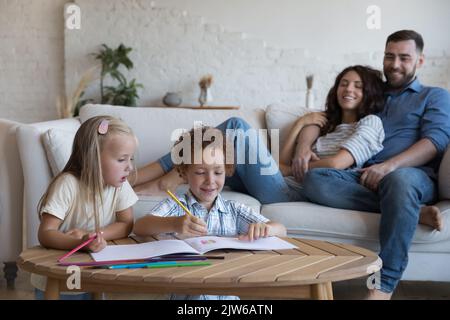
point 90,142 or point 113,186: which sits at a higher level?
point 90,142

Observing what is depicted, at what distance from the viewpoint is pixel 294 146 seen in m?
2.95

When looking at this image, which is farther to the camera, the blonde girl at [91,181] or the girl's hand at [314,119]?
the girl's hand at [314,119]

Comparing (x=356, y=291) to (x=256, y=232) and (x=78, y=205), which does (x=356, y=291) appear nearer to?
(x=256, y=232)

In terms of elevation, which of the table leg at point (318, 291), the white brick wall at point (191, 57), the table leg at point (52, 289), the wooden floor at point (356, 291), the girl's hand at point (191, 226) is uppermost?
the white brick wall at point (191, 57)

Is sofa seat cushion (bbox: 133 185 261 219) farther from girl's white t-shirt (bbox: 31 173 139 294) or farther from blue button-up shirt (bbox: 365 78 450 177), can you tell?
girl's white t-shirt (bbox: 31 173 139 294)

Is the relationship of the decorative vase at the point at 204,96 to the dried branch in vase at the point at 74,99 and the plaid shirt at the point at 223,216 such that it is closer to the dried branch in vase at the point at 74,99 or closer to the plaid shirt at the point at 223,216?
the dried branch in vase at the point at 74,99

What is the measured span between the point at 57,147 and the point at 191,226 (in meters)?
1.16

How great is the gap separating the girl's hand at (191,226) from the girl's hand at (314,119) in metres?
1.52

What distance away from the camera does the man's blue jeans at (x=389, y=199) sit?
220 centimetres

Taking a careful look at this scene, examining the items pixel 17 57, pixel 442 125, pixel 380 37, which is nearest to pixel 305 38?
pixel 380 37

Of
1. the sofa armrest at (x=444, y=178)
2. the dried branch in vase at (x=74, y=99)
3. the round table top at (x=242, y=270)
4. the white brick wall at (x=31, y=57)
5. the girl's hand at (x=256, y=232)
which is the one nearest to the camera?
the round table top at (x=242, y=270)

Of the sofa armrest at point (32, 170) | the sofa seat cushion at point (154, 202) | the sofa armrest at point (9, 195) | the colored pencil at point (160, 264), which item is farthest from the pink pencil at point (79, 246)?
the sofa armrest at point (9, 195)
